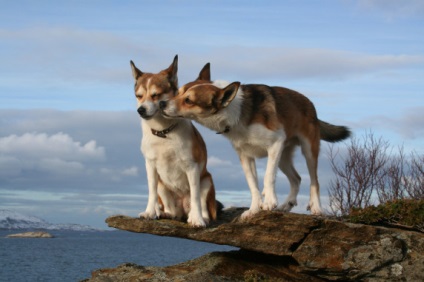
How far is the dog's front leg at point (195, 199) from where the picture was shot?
10727 mm

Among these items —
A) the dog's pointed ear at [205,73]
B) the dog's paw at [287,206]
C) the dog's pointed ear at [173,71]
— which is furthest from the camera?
the dog's paw at [287,206]

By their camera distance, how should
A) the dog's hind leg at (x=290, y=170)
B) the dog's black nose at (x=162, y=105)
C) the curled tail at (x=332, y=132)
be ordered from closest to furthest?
1. the dog's black nose at (x=162, y=105)
2. the dog's hind leg at (x=290, y=170)
3. the curled tail at (x=332, y=132)

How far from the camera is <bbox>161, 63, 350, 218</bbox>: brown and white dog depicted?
33.8ft

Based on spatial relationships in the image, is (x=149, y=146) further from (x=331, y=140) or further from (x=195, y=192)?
(x=331, y=140)

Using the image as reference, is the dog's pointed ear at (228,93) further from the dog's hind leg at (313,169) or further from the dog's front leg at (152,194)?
the dog's hind leg at (313,169)

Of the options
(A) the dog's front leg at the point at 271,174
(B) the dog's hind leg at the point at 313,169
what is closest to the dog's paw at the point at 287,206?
(B) the dog's hind leg at the point at 313,169

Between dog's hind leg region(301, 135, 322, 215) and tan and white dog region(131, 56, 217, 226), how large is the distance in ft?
5.58

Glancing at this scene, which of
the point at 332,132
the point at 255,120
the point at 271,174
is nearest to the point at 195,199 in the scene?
the point at 271,174

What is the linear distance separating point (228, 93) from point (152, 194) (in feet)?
6.70

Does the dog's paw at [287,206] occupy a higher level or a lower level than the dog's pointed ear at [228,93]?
lower

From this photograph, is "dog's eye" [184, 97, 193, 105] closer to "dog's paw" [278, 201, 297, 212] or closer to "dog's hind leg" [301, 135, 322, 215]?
"dog's hind leg" [301, 135, 322, 215]

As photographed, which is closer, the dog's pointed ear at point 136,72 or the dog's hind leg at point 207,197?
the dog's pointed ear at point 136,72

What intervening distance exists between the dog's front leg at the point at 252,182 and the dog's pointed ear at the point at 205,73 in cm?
130

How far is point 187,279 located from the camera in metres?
11.4
